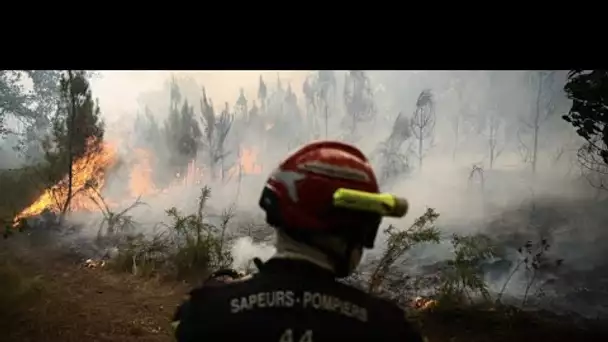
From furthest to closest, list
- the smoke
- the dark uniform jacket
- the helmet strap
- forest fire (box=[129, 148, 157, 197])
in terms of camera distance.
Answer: forest fire (box=[129, 148, 157, 197]), the smoke, the helmet strap, the dark uniform jacket

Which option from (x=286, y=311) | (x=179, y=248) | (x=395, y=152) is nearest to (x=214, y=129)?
(x=179, y=248)

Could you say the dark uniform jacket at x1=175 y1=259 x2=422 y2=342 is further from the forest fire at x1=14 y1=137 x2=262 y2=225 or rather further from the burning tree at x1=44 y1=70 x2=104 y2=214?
the burning tree at x1=44 y1=70 x2=104 y2=214

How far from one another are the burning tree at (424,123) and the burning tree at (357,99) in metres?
0.15

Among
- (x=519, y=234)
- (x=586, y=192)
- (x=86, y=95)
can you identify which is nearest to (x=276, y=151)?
(x=86, y=95)

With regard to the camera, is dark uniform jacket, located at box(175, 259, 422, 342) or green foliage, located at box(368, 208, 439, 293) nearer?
dark uniform jacket, located at box(175, 259, 422, 342)

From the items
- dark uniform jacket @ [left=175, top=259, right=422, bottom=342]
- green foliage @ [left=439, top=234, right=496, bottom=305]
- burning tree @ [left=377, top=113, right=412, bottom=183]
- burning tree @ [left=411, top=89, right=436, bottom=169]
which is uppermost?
burning tree @ [left=411, top=89, right=436, bottom=169]

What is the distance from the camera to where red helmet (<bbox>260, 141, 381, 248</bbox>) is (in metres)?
1.33

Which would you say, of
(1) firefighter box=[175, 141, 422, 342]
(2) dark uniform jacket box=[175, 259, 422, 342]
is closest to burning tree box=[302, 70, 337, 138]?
(1) firefighter box=[175, 141, 422, 342]

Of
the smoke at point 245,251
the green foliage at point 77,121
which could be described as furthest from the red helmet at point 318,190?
the green foliage at point 77,121

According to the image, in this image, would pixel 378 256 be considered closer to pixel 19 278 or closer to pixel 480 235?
pixel 480 235

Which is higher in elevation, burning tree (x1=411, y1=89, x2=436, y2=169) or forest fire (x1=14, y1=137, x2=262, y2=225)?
burning tree (x1=411, y1=89, x2=436, y2=169)

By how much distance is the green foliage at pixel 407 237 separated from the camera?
85.7 inches

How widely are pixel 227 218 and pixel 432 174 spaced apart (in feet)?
2.22

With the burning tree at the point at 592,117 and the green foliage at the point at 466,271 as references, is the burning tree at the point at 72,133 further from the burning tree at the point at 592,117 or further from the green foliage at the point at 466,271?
the burning tree at the point at 592,117
